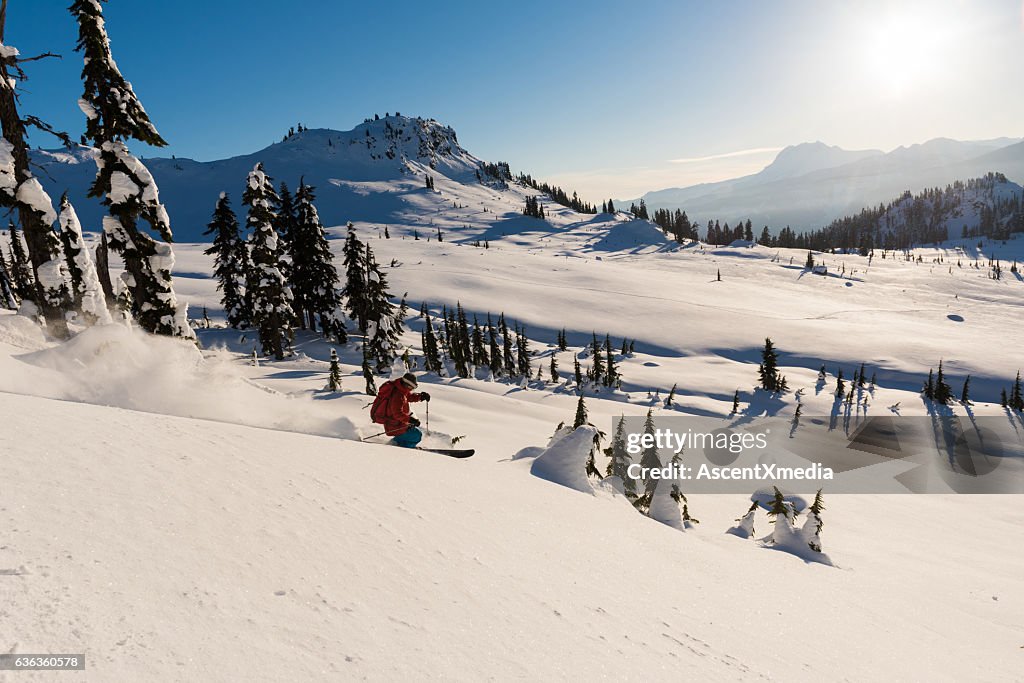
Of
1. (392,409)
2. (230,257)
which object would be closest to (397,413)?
(392,409)

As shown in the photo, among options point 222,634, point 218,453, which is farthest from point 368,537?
point 218,453

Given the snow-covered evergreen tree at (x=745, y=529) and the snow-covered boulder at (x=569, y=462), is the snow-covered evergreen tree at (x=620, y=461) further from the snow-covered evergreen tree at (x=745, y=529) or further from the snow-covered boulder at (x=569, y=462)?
the snow-covered boulder at (x=569, y=462)

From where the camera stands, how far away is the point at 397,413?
8.84 meters

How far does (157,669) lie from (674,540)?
6884 millimetres

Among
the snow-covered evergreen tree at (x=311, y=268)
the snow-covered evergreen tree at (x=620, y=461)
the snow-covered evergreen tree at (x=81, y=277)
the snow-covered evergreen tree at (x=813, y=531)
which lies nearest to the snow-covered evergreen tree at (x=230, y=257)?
the snow-covered evergreen tree at (x=311, y=268)

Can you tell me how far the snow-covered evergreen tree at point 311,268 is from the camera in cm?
4325

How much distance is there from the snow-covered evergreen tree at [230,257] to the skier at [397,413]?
113ft

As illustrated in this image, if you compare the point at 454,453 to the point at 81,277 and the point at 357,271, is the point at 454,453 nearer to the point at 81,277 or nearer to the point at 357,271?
the point at 81,277

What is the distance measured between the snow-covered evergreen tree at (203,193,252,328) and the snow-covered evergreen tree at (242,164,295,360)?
3.33 metres

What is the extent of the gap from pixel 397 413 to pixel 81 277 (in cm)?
1500

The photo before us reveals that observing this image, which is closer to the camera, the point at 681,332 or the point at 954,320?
the point at 681,332

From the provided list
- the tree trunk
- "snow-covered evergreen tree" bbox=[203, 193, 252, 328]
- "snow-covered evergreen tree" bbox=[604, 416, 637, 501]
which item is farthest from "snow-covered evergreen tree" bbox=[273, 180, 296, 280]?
"snow-covered evergreen tree" bbox=[604, 416, 637, 501]

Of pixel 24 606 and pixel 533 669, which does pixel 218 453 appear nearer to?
pixel 24 606

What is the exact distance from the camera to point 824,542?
12758 millimetres
